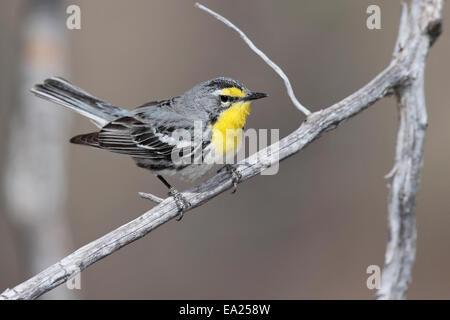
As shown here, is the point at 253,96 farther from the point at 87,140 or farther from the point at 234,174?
the point at 87,140

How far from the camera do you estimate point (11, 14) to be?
1113cm

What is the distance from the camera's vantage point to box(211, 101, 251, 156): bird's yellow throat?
5727mm

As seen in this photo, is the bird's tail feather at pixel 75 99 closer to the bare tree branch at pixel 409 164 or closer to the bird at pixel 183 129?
the bird at pixel 183 129

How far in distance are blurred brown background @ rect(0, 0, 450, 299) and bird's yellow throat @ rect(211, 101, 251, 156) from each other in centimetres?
441

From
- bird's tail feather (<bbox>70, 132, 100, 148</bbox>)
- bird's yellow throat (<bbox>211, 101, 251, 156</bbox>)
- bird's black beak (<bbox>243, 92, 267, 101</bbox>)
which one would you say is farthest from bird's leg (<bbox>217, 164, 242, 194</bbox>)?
bird's tail feather (<bbox>70, 132, 100, 148</bbox>)

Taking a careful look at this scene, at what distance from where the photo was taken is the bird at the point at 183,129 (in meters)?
5.71

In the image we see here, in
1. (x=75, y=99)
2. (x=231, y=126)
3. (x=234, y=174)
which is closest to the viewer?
(x=234, y=174)

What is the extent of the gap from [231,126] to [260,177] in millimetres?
5571

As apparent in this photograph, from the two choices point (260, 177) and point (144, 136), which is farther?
point (260, 177)

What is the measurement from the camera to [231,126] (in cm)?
577

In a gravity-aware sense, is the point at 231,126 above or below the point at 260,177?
below

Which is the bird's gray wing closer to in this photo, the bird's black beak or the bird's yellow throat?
the bird's yellow throat

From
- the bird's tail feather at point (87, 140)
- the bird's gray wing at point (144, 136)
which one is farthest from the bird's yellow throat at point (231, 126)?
the bird's tail feather at point (87, 140)

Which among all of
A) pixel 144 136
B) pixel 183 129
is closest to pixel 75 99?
pixel 144 136
